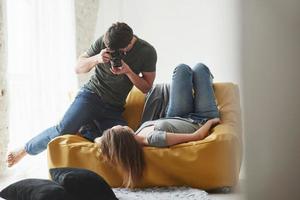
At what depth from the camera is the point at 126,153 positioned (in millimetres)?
1313

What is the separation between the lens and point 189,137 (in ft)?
4.49

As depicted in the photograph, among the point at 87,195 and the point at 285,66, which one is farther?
the point at 87,195

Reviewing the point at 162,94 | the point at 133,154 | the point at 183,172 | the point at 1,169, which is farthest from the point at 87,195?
the point at 1,169

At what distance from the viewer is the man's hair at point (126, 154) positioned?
1317mm

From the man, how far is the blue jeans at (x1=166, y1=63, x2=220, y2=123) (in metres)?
0.13

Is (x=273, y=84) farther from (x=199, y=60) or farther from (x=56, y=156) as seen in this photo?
(x=199, y=60)

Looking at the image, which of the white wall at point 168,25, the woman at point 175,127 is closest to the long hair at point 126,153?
the woman at point 175,127

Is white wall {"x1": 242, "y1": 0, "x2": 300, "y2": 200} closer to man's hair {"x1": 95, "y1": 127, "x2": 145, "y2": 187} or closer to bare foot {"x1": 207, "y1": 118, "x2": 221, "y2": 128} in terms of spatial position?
man's hair {"x1": 95, "y1": 127, "x2": 145, "y2": 187}

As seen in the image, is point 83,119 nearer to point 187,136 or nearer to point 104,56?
point 104,56

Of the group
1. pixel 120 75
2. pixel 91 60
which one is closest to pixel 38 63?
pixel 91 60

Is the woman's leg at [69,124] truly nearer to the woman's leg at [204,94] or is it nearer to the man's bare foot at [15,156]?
the man's bare foot at [15,156]

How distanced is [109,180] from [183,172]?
0.29 meters

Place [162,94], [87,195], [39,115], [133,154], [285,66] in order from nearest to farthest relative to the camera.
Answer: [285,66] → [87,195] → [133,154] → [162,94] → [39,115]

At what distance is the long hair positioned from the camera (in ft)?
4.32
